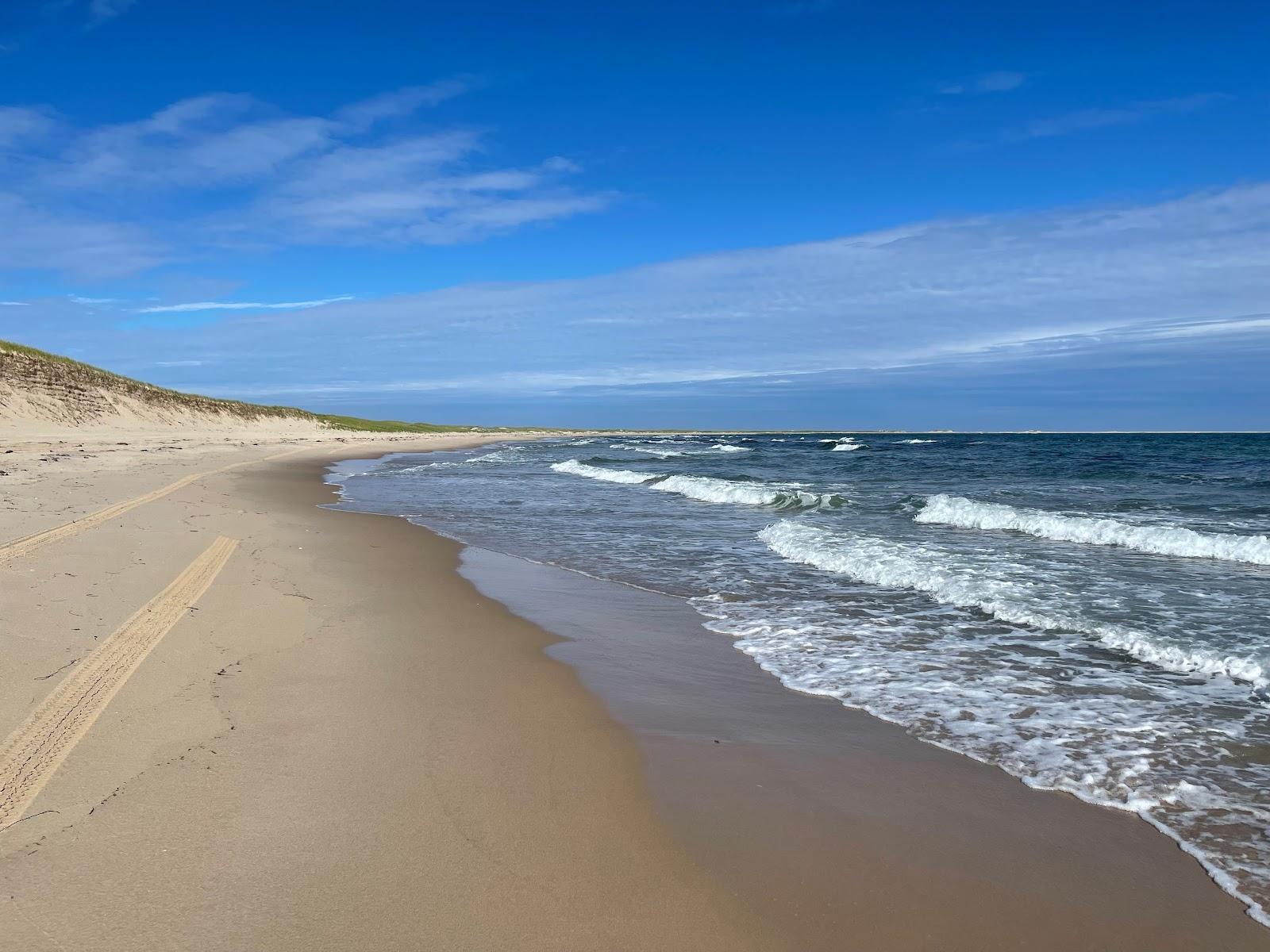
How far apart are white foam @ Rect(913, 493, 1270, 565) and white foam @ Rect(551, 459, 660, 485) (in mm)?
11766

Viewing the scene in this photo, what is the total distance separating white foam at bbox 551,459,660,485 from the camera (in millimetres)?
26469

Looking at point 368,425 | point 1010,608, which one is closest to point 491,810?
point 1010,608

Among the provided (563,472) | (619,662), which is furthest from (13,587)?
(563,472)

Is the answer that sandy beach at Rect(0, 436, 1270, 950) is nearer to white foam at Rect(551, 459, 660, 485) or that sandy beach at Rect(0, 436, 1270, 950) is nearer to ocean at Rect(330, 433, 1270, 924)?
ocean at Rect(330, 433, 1270, 924)

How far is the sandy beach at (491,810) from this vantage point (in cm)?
262

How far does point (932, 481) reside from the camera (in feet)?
83.9

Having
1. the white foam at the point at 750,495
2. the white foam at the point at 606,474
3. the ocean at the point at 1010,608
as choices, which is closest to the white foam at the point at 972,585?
the ocean at the point at 1010,608

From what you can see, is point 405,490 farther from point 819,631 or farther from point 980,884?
point 980,884

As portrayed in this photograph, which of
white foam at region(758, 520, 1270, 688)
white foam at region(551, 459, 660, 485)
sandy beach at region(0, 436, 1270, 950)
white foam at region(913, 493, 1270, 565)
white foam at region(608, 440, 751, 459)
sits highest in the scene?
white foam at region(608, 440, 751, 459)

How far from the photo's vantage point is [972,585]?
340 inches

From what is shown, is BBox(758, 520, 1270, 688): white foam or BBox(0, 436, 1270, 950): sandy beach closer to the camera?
BBox(0, 436, 1270, 950): sandy beach

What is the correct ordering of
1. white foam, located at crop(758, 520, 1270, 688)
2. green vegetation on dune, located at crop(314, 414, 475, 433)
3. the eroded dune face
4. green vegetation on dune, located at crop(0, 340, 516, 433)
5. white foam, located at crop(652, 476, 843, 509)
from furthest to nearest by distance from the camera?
green vegetation on dune, located at crop(314, 414, 475, 433) < green vegetation on dune, located at crop(0, 340, 516, 433) < the eroded dune face < white foam, located at crop(652, 476, 843, 509) < white foam, located at crop(758, 520, 1270, 688)

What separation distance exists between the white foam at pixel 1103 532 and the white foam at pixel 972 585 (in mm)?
3255

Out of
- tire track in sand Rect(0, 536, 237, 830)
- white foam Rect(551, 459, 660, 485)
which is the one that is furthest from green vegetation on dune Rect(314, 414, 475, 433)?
tire track in sand Rect(0, 536, 237, 830)
